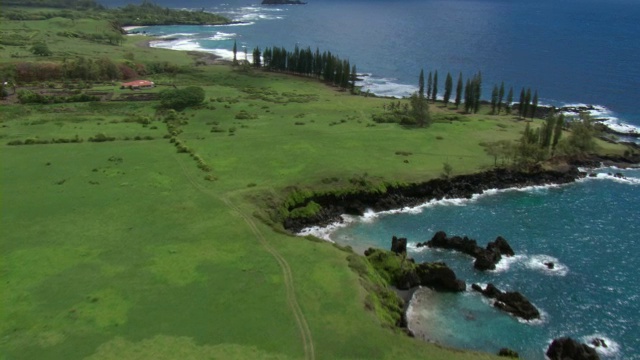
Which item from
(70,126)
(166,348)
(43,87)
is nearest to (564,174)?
(166,348)

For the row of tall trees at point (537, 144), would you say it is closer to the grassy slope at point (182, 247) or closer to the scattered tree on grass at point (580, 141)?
the scattered tree on grass at point (580, 141)

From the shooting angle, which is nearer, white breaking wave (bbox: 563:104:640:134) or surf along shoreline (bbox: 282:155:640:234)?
surf along shoreline (bbox: 282:155:640:234)

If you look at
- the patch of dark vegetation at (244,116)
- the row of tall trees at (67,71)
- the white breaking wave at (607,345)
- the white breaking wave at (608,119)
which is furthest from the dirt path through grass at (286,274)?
the white breaking wave at (608,119)

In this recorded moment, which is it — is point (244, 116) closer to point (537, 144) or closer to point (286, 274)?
point (537, 144)

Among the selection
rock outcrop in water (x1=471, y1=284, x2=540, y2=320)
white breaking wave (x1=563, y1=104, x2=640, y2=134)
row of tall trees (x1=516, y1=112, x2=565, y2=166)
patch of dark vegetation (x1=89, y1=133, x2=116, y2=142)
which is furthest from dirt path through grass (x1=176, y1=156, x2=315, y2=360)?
white breaking wave (x1=563, y1=104, x2=640, y2=134)

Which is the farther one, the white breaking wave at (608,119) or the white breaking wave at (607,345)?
the white breaking wave at (608,119)

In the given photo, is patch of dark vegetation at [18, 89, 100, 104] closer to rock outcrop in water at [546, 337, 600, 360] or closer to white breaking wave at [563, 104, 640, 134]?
rock outcrop in water at [546, 337, 600, 360]
